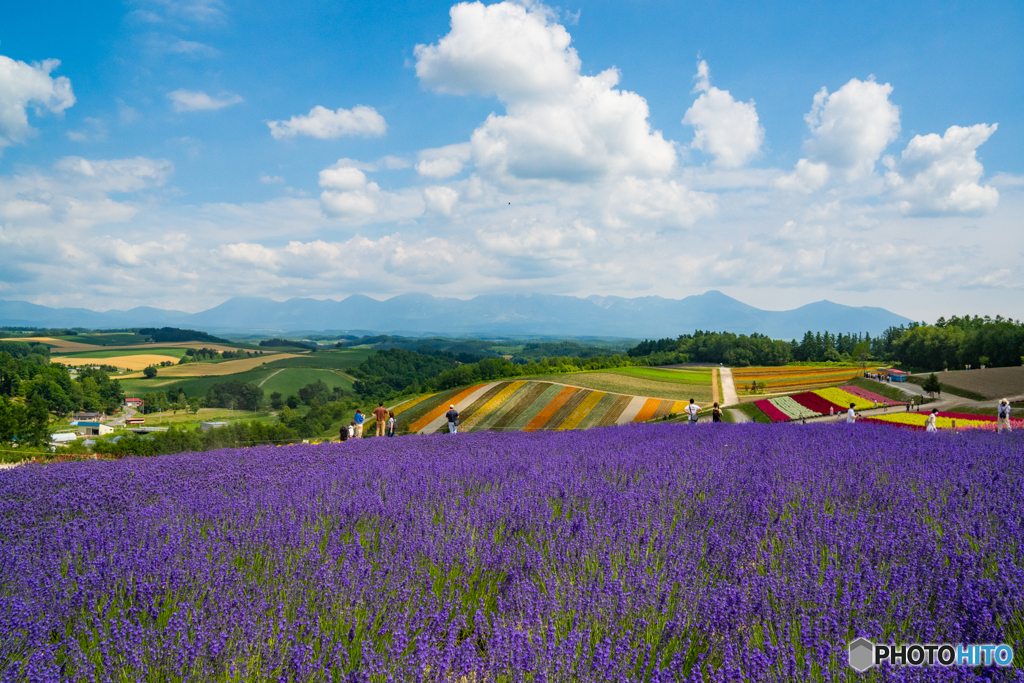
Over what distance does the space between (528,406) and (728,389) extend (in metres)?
19.3

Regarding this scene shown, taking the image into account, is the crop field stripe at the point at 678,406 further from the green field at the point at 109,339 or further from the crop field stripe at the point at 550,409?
the green field at the point at 109,339

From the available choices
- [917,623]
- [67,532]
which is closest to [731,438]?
[917,623]

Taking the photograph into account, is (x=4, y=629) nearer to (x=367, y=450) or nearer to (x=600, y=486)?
(x=600, y=486)

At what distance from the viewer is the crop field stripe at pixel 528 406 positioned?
29672 mm

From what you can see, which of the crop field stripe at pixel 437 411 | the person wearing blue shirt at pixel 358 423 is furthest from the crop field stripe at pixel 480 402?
the person wearing blue shirt at pixel 358 423

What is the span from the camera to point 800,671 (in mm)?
1806

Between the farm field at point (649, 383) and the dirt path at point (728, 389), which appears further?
the farm field at point (649, 383)

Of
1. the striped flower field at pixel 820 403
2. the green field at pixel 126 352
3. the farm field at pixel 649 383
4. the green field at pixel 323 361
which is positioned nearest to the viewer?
the striped flower field at pixel 820 403

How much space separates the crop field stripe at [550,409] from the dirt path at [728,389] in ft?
34.2

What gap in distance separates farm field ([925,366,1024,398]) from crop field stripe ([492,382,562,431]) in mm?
24088

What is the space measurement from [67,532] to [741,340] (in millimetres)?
74579

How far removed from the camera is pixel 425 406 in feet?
118

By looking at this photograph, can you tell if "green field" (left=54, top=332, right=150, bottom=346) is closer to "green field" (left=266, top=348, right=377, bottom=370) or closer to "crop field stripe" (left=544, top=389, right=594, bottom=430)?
"green field" (left=266, top=348, right=377, bottom=370)

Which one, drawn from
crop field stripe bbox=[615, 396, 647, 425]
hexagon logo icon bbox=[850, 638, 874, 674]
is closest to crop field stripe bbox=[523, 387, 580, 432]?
crop field stripe bbox=[615, 396, 647, 425]
